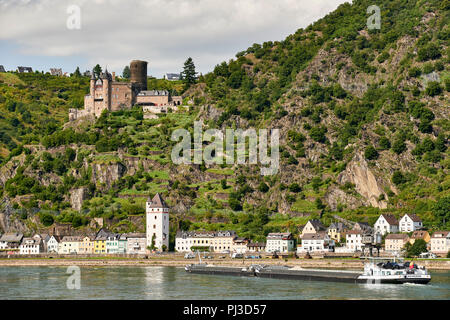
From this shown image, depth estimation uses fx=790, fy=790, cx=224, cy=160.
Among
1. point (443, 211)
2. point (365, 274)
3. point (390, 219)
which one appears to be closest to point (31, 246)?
point (390, 219)

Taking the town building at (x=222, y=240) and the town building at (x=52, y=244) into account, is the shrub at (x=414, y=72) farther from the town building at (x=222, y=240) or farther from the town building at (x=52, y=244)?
the town building at (x=52, y=244)

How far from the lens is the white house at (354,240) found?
365 feet

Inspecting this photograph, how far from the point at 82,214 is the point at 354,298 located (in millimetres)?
77244

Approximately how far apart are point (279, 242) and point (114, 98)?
2360 inches

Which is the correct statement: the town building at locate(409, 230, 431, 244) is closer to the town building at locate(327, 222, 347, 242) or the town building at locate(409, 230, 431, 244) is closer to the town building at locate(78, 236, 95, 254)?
the town building at locate(327, 222, 347, 242)

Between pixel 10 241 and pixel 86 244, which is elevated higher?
pixel 10 241

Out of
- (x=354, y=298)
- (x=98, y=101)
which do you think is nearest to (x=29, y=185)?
(x=98, y=101)

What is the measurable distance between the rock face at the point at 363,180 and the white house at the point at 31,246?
160 ft

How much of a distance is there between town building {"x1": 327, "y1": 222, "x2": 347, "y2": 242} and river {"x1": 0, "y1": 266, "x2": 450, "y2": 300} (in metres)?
30.2

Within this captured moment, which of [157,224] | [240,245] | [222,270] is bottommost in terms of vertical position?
[222,270]

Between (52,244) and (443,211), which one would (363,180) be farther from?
(52,244)

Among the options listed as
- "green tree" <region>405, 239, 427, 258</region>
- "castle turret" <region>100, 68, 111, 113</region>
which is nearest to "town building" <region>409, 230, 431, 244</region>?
"green tree" <region>405, 239, 427, 258</region>

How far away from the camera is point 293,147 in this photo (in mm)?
139250

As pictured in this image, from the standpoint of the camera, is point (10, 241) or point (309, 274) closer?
point (309, 274)
